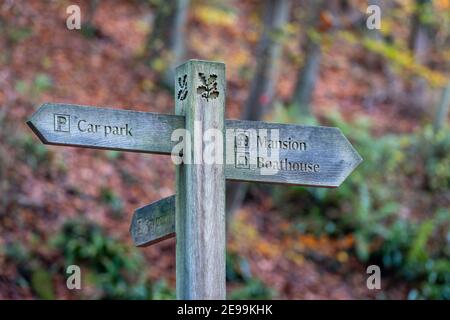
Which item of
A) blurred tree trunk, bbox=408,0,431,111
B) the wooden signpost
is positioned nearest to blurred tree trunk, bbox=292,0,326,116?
blurred tree trunk, bbox=408,0,431,111

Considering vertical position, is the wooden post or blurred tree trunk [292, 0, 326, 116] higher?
blurred tree trunk [292, 0, 326, 116]

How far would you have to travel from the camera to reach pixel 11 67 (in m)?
11.3

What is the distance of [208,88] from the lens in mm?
4180

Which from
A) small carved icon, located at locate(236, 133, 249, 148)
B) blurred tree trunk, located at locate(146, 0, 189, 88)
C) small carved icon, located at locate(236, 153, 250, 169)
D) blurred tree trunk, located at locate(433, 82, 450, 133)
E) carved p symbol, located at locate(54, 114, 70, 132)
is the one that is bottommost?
small carved icon, located at locate(236, 153, 250, 169)

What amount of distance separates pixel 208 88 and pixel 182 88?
0.61 ft

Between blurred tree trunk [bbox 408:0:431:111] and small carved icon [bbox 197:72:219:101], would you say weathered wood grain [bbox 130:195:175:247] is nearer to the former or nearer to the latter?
small carved icon [bbox 197:72:219:101]

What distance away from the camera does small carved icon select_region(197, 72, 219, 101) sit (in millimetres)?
4168

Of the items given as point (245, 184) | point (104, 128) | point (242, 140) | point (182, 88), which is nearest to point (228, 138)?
point (242, 140)

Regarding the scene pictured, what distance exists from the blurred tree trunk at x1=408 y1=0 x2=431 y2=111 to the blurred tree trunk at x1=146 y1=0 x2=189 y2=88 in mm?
5482

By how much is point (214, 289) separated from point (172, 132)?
0.91 meters

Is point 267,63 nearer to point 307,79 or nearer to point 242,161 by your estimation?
point 307,79

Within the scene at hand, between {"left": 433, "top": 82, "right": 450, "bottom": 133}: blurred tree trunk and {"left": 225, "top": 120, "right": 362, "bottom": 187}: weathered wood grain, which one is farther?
{"left": 433, "top": 82, "right": 450, "bottom": 133}: blurred tree trunk

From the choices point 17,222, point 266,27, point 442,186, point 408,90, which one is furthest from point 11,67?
point 408,90

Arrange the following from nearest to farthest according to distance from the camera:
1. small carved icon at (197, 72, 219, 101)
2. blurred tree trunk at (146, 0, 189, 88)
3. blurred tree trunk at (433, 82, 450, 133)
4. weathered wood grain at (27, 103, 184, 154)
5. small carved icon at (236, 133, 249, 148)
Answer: weathered wood grain at (27, 103, 184, 154) → small carved icon at (197, 72, 219, 101) → small carved icon at (236, 133, 249, 148) → blurred tree trunk at (146, 0, 189, 88) → blurred tree trunk at (433, 82, 450, 133)
